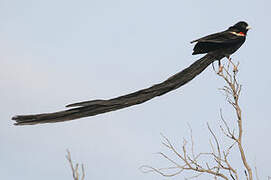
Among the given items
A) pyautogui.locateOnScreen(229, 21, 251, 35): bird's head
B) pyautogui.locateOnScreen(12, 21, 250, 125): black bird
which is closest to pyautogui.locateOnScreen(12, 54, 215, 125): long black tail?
pyautogui.locateOnScreen(12, 21, 250, 125): black bird

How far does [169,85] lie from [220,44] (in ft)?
6.44

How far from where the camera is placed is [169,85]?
13.3ft

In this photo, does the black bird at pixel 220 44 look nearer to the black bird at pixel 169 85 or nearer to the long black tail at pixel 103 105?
the black bird at pixel 169 85

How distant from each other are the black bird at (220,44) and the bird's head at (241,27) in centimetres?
11

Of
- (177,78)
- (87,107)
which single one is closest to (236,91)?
(177,78)

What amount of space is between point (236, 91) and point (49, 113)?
245 cm

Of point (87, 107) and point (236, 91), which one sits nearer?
point (87, 107)

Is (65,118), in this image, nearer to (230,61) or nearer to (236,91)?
(236,91)

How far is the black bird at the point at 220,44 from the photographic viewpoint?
565 cm

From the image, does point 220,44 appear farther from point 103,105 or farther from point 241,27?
point 103,105

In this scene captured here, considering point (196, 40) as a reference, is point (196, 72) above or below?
below

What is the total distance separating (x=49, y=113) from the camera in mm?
2955

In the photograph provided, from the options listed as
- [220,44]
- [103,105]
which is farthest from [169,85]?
[220,44]

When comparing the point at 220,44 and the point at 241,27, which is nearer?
the point at 220,44
